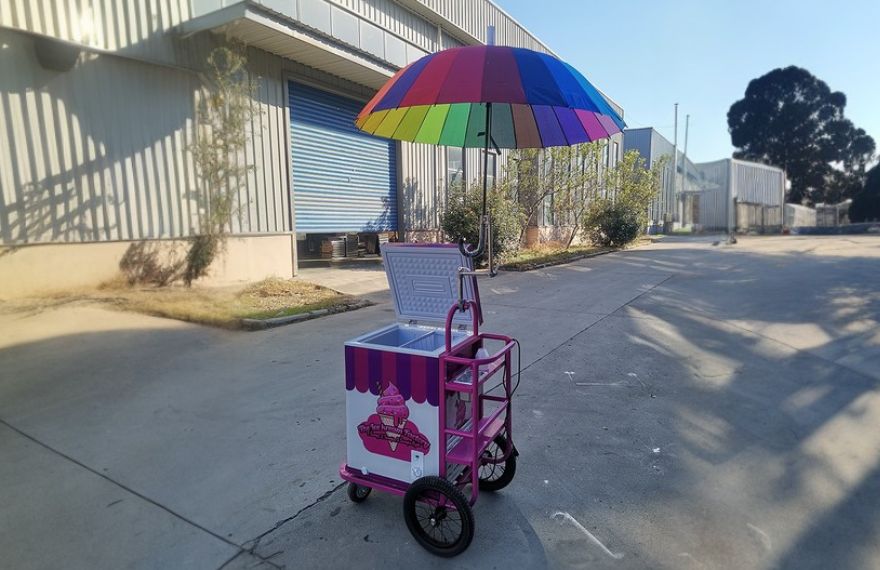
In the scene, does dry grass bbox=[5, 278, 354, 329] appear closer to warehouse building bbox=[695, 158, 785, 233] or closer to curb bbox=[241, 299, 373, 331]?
curb bbox=[241, 299, 373, 331]

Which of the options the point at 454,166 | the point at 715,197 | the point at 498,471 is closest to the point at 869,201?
the point at 715,197

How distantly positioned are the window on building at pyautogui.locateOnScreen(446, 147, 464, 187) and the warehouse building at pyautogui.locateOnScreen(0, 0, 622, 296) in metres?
3.82

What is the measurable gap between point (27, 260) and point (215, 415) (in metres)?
5.87

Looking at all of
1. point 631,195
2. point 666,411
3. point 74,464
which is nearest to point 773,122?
point 631,195

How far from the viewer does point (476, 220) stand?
13859 mm

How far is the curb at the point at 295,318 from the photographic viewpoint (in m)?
6.96

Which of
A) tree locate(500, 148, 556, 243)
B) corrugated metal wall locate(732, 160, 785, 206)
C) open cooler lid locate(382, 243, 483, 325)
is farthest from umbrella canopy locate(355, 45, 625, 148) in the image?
corrugated metal wall locate(732, 160, 785, 206)

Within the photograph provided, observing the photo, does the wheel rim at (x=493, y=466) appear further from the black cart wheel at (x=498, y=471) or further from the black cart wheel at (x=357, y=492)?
the black cart wheel at (x=357, y=492)

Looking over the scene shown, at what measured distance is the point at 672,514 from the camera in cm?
284

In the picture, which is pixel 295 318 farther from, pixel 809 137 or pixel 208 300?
pixel 809 137

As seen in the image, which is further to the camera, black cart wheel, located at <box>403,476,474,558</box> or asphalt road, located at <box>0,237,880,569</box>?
asphalt road, located at <box>0,237,880,569</box>

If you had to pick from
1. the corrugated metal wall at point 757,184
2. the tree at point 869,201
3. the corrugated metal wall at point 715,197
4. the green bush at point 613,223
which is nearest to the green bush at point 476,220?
the green bush at point 613,223

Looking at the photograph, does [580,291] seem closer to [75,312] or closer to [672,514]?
[672,514]

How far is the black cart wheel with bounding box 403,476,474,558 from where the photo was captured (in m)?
2.41
